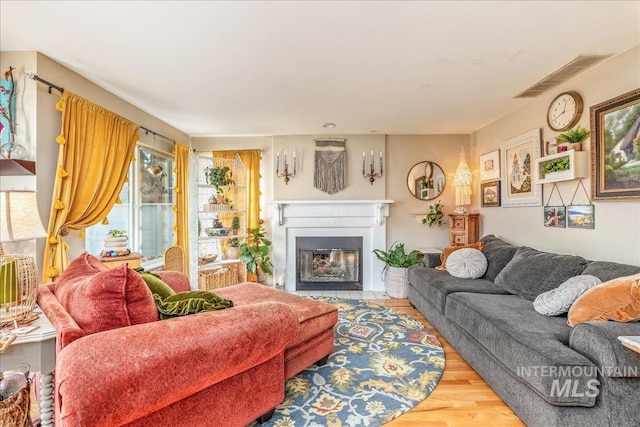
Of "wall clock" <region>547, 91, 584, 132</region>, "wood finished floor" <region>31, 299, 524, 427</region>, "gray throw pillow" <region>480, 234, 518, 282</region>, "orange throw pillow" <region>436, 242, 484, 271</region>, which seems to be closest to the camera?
"wood finished floor" <region>31, 299, 524, 427</region>

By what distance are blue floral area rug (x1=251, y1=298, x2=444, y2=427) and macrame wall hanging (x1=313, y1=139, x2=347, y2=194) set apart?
2175 mm

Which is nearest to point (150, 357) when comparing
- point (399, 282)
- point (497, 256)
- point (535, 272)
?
point (535, 272)

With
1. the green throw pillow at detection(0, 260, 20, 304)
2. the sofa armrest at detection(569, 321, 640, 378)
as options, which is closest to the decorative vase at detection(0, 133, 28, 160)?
the green throw pillow at detection(0, 260, 20, 304)

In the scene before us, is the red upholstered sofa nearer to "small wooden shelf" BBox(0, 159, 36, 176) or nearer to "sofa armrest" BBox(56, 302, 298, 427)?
"sofa armrest" BBox(56, 302, 298, 427)

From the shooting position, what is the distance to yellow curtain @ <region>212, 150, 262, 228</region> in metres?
4.64

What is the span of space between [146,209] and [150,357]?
3.26m

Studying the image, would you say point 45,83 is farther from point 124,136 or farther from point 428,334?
point 428,334

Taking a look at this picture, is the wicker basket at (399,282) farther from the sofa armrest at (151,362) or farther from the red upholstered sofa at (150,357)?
the sofa armrest at (151,362)

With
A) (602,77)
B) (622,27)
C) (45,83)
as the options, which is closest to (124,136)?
(45,83)

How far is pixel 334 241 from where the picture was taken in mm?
4551

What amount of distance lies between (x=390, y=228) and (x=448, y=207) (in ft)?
3.20

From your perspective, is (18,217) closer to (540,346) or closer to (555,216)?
(540,346)

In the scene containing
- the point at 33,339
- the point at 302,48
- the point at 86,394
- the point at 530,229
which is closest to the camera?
the point at 86,394

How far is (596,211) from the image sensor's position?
2438 mm
